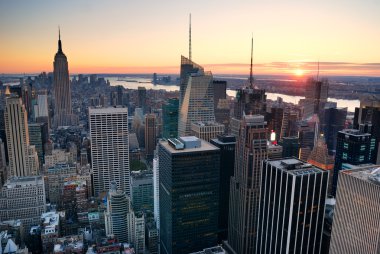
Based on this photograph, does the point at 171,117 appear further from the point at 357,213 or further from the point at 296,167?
the point at 357,213

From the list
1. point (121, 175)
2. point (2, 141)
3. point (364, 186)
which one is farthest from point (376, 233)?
point (2, 141)

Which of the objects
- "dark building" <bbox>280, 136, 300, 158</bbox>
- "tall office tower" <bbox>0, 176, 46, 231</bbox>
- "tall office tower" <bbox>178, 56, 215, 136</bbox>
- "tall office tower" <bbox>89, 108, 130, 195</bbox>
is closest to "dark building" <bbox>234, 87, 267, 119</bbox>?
"tall office tower" <bbox>178, 56, 215, 136</bbox>

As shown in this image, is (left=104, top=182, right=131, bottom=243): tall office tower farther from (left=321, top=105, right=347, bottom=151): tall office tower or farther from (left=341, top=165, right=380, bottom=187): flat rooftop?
(left=321, top=105, right=347, bottom=151): tall office tower

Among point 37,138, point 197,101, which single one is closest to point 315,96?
point 197,101

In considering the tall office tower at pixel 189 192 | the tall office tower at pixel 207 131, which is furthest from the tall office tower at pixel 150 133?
the tall office tower at pixel 189 192

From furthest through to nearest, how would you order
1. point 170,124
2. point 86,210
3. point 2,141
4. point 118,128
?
1. point 170,124
2. point 2,141
3. point 118,128
4. point 86,210

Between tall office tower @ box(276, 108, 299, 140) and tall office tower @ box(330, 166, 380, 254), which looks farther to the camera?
tall office tower @ box(276, 108, 299, 140)

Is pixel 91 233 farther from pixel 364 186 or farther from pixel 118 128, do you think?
pixel 364 186
